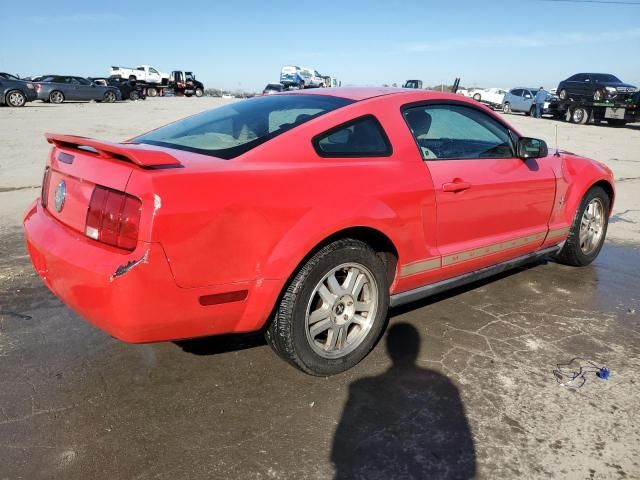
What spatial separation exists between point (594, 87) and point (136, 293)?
82.8ft

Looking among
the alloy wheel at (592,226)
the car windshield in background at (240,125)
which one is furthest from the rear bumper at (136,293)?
the alloy wheel at (592,226)

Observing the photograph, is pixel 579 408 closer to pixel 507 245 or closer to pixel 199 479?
pixel 507 245

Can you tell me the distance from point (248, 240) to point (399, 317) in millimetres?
1653

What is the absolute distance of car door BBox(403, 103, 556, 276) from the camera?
3.24m

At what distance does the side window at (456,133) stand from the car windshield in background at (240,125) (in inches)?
22.0

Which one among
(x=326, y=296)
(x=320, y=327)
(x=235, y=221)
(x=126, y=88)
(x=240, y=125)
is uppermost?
(x=126, y=88)

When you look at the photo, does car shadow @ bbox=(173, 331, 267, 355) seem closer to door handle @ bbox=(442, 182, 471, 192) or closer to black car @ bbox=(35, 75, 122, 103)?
door handle @ bbox=(442, 182, 471, 192)

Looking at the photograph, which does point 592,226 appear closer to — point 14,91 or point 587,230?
point 587,230

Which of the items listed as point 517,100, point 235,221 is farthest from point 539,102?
point 235,221

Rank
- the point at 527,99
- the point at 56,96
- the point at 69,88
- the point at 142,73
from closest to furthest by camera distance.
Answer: the point at 56,96 < the point at 69,88 < the point at 527,99 < the point at 142,73

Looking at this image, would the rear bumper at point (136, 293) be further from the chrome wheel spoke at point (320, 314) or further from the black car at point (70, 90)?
the black car at point (70, 90)

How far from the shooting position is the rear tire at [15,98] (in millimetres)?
21763

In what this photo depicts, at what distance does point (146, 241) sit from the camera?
2.13m

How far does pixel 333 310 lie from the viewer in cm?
280
